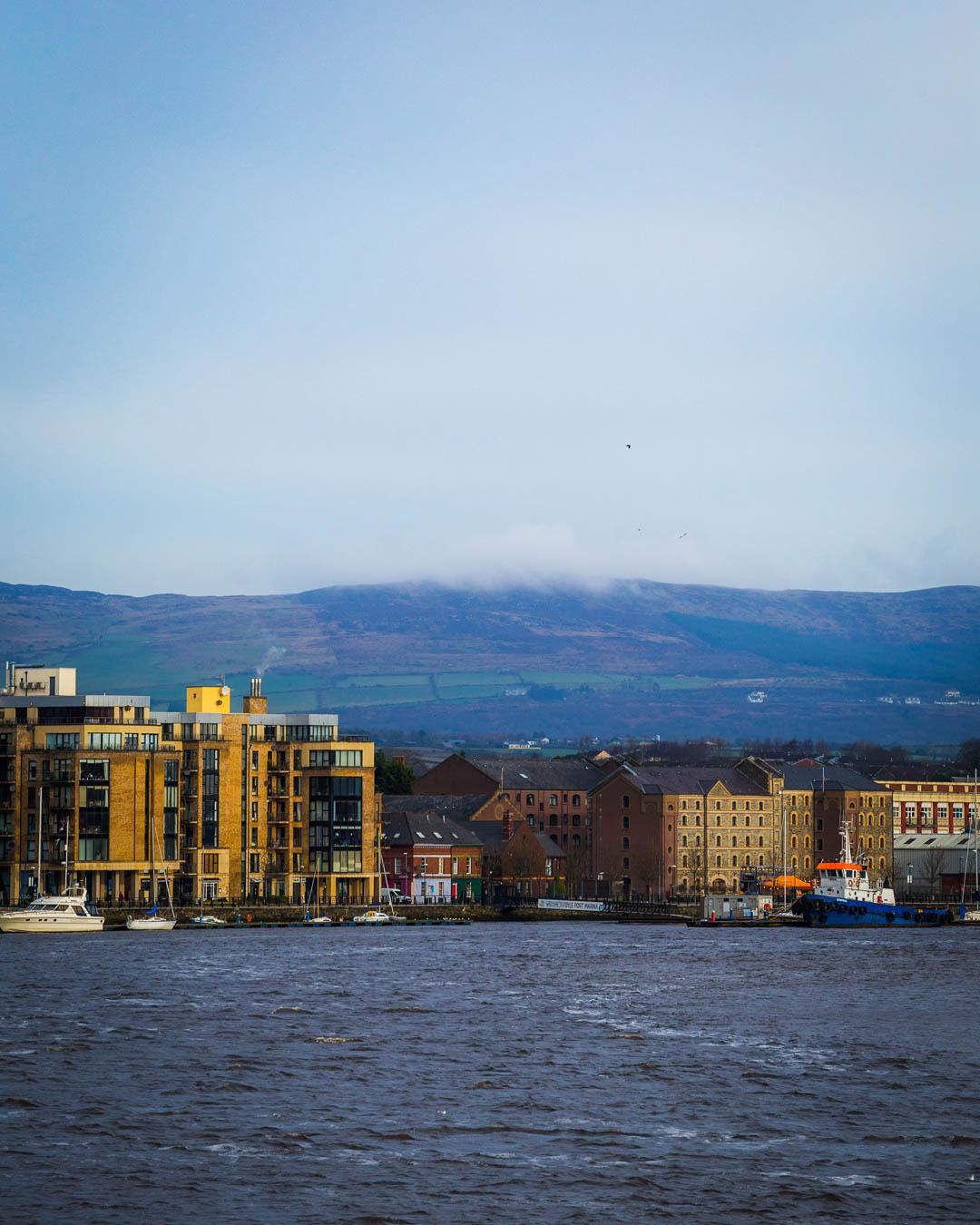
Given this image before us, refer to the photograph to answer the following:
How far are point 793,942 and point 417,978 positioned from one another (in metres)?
44.5

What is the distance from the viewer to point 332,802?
159 m

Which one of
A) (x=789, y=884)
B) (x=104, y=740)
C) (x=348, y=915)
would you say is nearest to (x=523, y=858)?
(x=789, y=884)

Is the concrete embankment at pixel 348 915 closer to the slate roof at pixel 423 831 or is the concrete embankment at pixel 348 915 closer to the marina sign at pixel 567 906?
the marina sign at pixel 567 906

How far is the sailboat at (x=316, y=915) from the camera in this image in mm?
146000

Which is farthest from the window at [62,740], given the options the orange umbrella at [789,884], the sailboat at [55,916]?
the orange umbrella at [789,884]

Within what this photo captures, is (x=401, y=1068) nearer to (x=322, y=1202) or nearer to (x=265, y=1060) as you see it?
(x=265, y=1060)

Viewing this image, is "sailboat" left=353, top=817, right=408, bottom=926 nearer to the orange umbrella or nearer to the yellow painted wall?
the yellow painted wall

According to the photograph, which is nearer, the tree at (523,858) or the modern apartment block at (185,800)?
the modern apartment block at (185,800)

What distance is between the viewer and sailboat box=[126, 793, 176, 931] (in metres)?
134

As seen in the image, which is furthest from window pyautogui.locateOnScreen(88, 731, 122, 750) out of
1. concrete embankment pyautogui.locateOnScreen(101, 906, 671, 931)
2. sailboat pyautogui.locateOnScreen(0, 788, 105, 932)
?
sailboat pyautogui.locateOnScreen(0, 788, 105, 932)

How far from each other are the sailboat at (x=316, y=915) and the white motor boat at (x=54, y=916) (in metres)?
18.0

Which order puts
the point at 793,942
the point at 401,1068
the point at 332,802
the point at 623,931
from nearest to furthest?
the point at 401,1068
the point at 793,942
the point at 623,931
the point at 332,802

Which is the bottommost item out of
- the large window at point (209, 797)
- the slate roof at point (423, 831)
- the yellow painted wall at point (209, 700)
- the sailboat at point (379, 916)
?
the sailboat at point (379, 916)

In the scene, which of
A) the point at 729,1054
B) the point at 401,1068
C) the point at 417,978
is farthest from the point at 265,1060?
the point at 417,978
